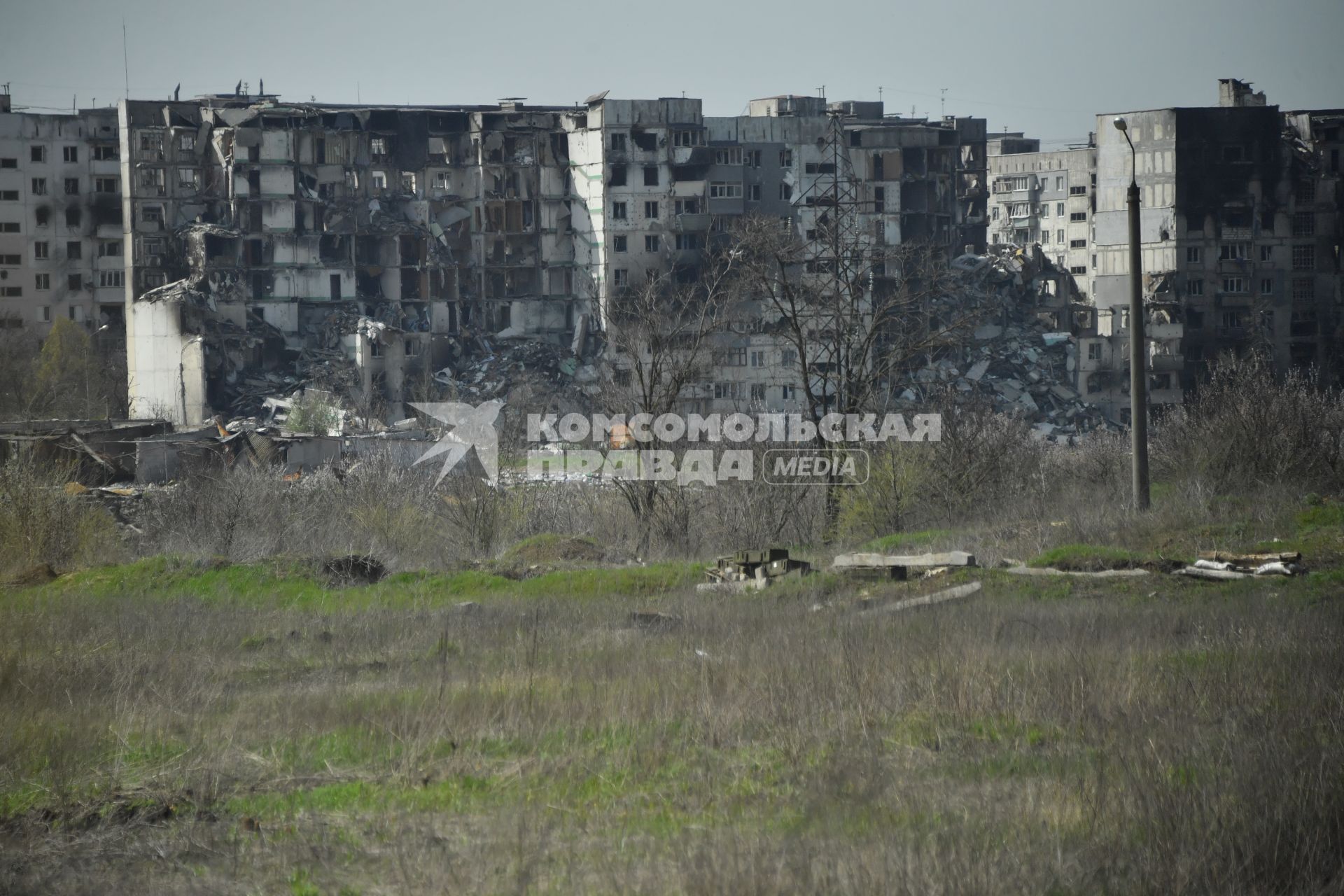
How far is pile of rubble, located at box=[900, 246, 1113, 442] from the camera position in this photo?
218 feet

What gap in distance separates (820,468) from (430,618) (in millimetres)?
11921

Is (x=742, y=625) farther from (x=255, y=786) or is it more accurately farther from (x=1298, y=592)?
(x=255, y=786)

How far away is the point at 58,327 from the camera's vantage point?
70625mm

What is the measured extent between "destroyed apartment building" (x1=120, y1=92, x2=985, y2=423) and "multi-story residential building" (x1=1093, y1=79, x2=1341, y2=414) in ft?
34.1

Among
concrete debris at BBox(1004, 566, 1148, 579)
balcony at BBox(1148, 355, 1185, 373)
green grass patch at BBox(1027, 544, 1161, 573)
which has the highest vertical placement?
balcony at BBox(1148, 355, 1185, 373)

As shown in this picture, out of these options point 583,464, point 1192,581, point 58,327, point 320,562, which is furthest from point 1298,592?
point 58,327

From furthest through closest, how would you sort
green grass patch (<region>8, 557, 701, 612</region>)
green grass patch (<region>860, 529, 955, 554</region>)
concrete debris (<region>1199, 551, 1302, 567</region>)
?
green grass patch (<region>860, 529, 955, 554</region>) < green grass patch (<region>8, 557, 701, 612</region>) < concrete debris (<region>1199, 551, 1302, 567</region>)

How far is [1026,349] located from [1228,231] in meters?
12.3

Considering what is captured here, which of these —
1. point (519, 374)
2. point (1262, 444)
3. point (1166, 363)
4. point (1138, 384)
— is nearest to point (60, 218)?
point (519, 374)

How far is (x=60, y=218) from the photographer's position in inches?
3219

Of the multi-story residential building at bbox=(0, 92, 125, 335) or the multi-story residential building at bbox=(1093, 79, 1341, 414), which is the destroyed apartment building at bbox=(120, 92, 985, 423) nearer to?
the multi-story residential building at bbox=(0, 92, 125, 335)

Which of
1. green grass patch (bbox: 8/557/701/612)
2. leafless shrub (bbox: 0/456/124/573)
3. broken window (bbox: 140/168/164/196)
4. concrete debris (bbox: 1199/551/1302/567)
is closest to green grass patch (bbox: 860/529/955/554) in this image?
green grass patch (bbox: 8/557/701/612)

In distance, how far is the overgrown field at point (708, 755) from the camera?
18.9ft

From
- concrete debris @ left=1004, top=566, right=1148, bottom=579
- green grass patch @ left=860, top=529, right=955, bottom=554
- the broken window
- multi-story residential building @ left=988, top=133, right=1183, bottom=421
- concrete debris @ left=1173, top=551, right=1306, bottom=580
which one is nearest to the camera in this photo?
concrete debris @ left=1173, top=551, right=1306, bottom=580
